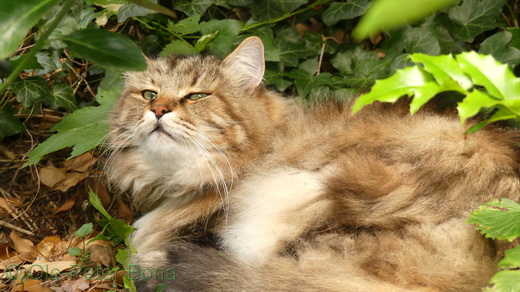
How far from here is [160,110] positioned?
2.28 meters

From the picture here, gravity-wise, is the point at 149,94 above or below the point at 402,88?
below

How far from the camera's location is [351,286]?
172 cm

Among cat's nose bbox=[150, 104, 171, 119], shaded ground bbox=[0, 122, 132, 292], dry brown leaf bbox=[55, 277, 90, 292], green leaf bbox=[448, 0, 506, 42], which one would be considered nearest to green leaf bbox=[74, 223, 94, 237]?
shaded ground bbox=[0, 122, 132, 292]

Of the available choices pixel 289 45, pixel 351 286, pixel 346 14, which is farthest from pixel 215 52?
pixel 351 286

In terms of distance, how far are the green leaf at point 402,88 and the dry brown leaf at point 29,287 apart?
6.26ft

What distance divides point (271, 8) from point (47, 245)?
6.05 feet

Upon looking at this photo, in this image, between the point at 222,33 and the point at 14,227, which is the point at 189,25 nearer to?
the point at 222,33

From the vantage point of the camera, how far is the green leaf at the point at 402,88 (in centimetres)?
100

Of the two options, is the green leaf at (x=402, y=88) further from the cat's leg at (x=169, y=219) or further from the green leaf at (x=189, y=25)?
the green leaf at (x=189, y=25)

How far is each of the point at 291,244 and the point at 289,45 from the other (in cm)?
154

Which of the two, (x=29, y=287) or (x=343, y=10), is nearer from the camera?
(x=29, y=287)

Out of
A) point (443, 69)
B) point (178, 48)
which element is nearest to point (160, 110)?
point (178, 48)

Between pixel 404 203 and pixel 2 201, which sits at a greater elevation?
pixel 404 203

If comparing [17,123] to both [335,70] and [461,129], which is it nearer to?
[335,70]
